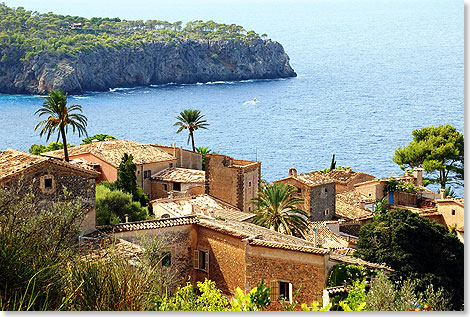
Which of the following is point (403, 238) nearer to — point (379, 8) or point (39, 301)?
point (39, 301)

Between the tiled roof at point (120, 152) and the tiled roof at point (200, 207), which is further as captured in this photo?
the tiled roof at point (120, 152)

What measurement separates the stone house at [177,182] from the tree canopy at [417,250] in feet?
35.4

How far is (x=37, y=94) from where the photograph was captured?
10050 cm

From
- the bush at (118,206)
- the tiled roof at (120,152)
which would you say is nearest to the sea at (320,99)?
the tiled roof at (120,152)

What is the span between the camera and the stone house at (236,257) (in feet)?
41.5

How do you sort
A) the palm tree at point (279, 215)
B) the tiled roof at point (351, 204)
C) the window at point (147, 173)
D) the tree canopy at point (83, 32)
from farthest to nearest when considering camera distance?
the tree canopy at point (83, 32) < the window at point (147, 173) < the tiled roof at point (351, 204) < the palm tree at point (279, 215)

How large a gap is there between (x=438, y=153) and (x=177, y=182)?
47.4 feet

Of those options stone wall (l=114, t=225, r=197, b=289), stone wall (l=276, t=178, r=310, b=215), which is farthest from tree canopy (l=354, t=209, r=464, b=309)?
stone wall (l=276, t=178, r=310, b=215)

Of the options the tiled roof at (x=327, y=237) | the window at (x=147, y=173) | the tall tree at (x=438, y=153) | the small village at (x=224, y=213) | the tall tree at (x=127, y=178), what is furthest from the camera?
the tall tree at (x=438, y=153)

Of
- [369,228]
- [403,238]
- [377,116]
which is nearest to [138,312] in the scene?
[403,238]

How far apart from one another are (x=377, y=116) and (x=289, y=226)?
60.0m

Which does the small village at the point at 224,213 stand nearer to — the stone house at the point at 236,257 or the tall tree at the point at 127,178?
the stone house at the point at 236,257

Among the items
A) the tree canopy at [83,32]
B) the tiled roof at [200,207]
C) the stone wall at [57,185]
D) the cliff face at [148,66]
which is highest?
the tree canopy at [83,32]

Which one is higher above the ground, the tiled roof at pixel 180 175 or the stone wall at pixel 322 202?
the tiled roof at pixel 180 175
